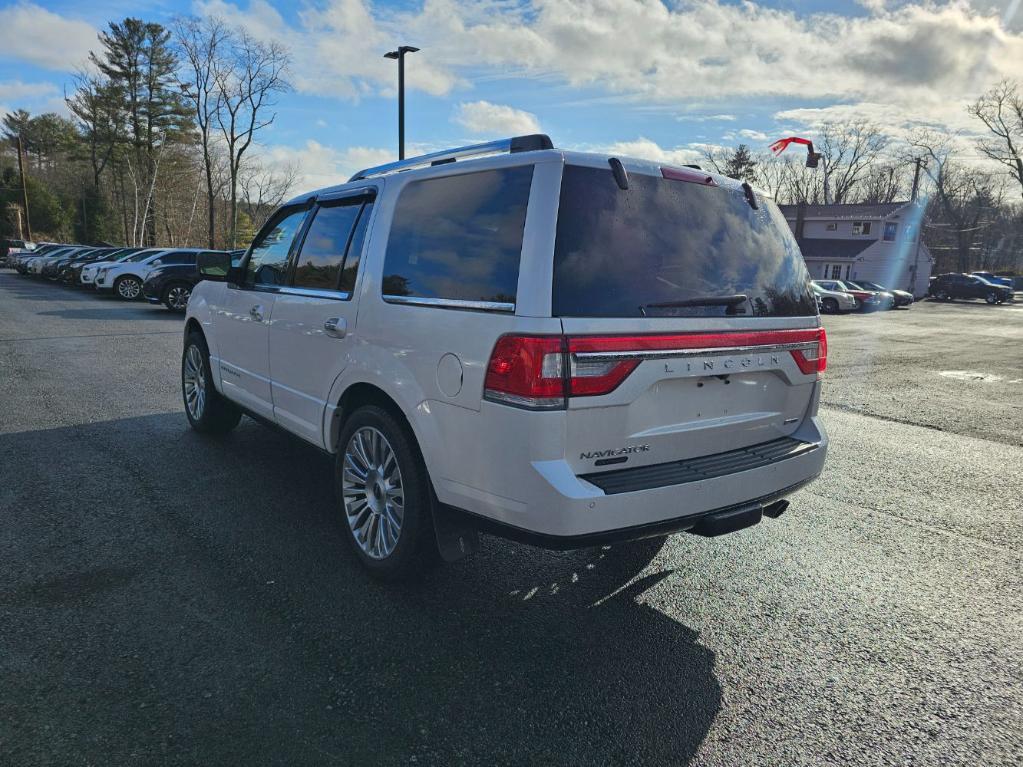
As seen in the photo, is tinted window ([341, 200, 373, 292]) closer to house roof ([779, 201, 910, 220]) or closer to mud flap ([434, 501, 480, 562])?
mud flap ([434, 501, 480, 562])

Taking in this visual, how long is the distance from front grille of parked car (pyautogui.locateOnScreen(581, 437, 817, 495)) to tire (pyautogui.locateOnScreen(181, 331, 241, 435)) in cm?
382

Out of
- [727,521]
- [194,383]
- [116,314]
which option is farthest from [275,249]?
[116,314]

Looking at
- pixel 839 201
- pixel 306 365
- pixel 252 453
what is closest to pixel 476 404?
pixel 306 365

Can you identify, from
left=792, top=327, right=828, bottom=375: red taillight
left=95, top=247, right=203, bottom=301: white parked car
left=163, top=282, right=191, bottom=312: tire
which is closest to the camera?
left=792, top=327, right=828, bottom=375: red taillight

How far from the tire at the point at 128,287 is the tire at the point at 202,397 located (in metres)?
17.8

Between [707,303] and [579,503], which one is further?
[707,303]

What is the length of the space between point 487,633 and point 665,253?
1.81m

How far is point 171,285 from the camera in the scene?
17828mm

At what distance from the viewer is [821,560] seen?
149 inches

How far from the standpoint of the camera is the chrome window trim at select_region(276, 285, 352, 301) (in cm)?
367

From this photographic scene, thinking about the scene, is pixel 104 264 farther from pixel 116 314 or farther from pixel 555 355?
pixel 555 355

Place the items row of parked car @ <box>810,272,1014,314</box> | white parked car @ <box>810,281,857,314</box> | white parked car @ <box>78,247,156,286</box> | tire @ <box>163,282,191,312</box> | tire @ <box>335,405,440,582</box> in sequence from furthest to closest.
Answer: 1. row of parked car @ <box>810,272,1014,314</box>
2. white parked car @ <box>810,281,857,314</box>
3. white parked car @ <box>78,247,156,286</box>
4. tire @ <box>163,282,191,312</box>
5. tire @ <box>335,405,440,582</box>

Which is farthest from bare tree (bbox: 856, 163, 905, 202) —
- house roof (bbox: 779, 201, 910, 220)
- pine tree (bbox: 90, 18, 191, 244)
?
pine tree (bbox: 90, 18, 191, 244)

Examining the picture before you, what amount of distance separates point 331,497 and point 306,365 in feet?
3.42
